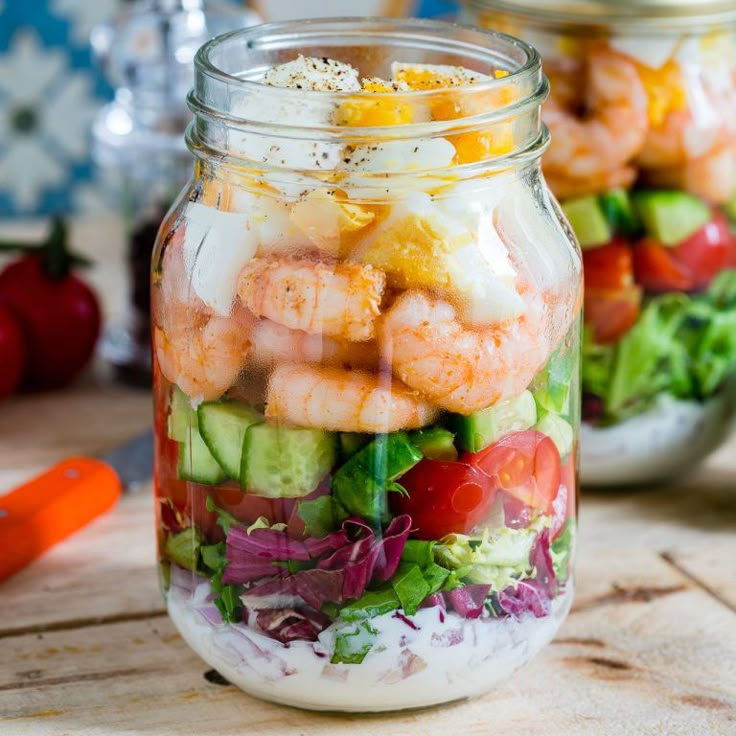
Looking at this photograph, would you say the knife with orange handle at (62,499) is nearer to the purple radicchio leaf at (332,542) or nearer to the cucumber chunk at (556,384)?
the purple radicchio leaf at (332,542)

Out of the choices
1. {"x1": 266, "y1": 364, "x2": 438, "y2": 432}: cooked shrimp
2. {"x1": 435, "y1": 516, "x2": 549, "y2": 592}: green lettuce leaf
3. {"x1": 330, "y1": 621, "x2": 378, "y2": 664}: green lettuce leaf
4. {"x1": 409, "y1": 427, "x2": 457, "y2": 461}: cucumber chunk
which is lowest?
{"x1": 330, "y1": 621, "x2": 378, "y2": 664}: green lettuce leaf

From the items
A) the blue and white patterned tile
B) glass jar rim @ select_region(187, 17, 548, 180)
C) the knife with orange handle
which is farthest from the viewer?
the blue and white patterned tile

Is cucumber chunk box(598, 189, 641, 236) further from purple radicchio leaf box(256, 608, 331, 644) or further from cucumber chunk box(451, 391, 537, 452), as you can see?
purple radicchio leaf box(256, 608, 331, 644)

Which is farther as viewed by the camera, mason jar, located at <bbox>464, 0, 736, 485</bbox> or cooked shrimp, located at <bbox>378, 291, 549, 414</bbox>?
mason jar, located at <bbox>464, 0, 736, 485</bbox>

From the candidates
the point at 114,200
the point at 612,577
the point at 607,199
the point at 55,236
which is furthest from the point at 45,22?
the point at 612,577

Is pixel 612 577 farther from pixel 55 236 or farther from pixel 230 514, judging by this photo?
pixel 55 236

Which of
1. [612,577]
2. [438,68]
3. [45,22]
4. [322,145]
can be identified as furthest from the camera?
[45,22]

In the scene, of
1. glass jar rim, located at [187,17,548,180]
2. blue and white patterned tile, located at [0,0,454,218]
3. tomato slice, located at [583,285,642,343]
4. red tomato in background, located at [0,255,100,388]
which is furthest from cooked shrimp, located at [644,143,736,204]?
blue and white patterned tile, located at [0,0,454,218]

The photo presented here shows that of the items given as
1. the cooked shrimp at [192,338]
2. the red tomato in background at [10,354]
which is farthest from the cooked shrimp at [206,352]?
the red tomato in background at [10,354]
